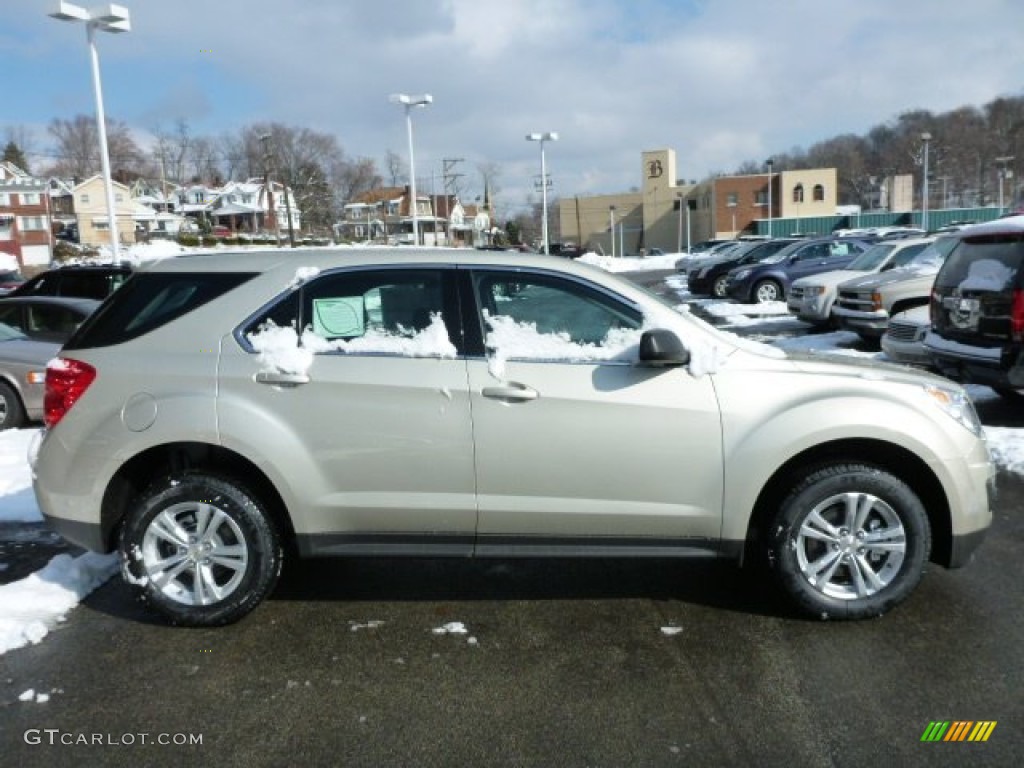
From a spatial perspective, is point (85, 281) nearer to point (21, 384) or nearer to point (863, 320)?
point (21, 384)

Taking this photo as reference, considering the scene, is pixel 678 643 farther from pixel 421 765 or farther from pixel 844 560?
pixel 421 765

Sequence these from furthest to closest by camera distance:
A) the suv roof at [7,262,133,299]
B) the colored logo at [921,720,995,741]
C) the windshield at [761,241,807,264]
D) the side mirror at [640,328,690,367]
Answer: the windshield at [761,241,807,264], the suv roof at [7,262,133,299], the side mirror at [640,328,690,367], the colored logo at [921,720,995,741]

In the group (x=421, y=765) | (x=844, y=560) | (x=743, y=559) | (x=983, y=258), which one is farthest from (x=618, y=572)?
(x=983, y=258)

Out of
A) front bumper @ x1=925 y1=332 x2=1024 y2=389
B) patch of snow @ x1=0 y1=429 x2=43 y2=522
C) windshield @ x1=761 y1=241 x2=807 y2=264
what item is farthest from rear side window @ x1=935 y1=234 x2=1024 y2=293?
windshield @ x1=761 y1=241 x2=807 y2=264

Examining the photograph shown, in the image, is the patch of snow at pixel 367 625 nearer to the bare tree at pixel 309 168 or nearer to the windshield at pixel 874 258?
the windshield at pixel 874 258

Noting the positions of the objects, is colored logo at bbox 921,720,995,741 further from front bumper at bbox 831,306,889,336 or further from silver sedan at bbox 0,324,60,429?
front bumper at bbox 831,306,889,336

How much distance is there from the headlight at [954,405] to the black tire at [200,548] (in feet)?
10.5

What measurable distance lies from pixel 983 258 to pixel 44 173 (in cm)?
12114

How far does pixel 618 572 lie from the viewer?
181 inches

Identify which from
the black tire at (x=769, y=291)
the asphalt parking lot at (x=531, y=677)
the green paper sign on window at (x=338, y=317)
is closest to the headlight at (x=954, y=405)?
the asphalt parking lot at (x=531, y=677)

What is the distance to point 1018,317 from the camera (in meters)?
6.74

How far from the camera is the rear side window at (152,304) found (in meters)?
3.98

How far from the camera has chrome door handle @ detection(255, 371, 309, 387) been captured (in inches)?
149

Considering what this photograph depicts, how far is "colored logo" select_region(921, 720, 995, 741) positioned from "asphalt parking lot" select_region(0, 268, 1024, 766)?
4 cm
